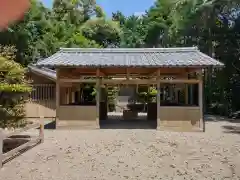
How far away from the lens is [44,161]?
7.28 metres

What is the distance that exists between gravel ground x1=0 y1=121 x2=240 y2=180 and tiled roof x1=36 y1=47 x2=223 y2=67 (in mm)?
2781

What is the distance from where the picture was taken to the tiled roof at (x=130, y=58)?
1297 cm

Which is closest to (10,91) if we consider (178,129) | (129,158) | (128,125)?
(129,158)

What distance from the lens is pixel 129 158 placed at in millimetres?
7668

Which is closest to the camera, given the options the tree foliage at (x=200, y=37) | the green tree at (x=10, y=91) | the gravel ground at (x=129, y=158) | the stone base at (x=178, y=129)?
the gravel ground at (x=129, y=158)

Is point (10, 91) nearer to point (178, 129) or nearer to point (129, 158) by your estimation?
point (129, 158)

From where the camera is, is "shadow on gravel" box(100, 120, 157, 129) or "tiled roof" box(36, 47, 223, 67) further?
"shadow on gravel" box(100, 120, 157, 129)

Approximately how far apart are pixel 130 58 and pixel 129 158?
7420 mm

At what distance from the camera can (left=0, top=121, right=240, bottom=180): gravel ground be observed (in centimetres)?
607

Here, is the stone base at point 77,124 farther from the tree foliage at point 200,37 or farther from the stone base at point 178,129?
the tree foliage at point 200,37

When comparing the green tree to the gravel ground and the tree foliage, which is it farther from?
the tree foliage

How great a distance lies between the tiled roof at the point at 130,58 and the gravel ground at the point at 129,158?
2.78 m

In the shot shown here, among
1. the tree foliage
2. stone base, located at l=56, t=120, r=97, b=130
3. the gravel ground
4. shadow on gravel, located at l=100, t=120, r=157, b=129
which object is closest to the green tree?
the gravel ground

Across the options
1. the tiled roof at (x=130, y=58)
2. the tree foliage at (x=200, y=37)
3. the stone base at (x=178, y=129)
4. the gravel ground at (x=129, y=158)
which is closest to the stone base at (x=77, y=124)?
the gravel ground at (x=129, y=158)
